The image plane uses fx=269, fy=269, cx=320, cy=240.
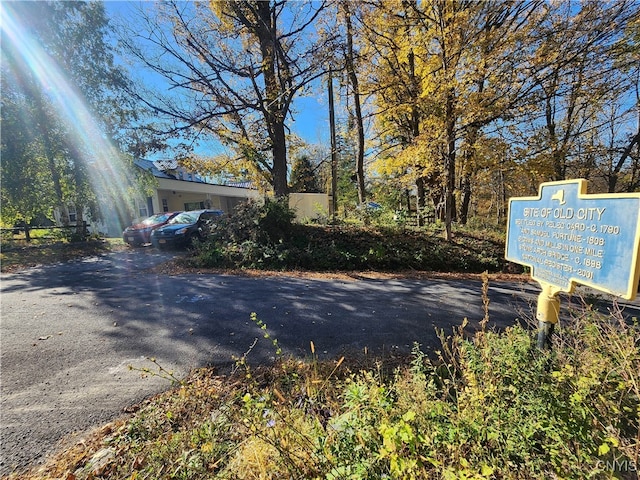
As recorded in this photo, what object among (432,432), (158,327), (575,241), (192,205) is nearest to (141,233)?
(158,327)

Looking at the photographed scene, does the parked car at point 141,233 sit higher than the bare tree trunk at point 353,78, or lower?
lower

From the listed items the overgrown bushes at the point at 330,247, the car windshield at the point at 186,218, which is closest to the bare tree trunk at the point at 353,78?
the overgrown bushes at the point at 330,247

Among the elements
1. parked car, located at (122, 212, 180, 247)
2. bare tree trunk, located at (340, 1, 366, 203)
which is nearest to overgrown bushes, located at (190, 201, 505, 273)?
bare tree trunk, located at (340, 1, 366, 203)

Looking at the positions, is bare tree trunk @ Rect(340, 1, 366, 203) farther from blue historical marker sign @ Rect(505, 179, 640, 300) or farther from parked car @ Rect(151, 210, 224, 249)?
blue historical marker sign @ Rect(505, 179, 640, 300)

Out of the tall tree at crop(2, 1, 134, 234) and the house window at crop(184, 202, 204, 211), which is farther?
the house window at crop(184, 202, 204, 211)

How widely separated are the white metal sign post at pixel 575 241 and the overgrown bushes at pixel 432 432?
0.42m

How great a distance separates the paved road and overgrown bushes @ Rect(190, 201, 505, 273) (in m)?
1.67

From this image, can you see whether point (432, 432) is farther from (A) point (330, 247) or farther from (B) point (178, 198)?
(B) point (178, 198)

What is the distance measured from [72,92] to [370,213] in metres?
13.8

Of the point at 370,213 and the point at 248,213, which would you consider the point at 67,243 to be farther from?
the point at 370,213

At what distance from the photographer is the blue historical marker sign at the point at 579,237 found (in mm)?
1646

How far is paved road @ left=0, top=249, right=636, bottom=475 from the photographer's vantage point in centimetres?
261

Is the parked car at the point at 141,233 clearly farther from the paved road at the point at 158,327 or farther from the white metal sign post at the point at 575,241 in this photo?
the white metal sign post at the point at 575,241

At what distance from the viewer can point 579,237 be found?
1966 millimetres
